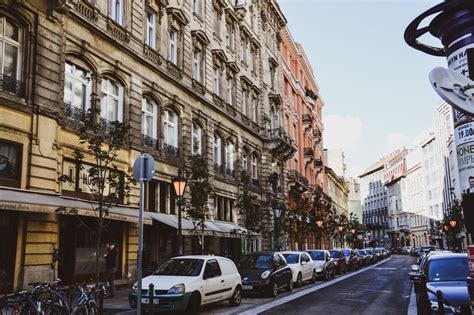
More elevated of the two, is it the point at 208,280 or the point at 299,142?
the point at 299,142

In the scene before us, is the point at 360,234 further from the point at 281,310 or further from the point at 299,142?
the point at 281,310

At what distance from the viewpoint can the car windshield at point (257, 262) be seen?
1930cm

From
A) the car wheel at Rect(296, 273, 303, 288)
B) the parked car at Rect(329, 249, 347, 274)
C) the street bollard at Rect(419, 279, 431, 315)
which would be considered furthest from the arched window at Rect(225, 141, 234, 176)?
the street bollard at Rect(419, 279, 431, 315)

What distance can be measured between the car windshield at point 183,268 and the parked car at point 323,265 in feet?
44.0

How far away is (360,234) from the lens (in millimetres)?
101375

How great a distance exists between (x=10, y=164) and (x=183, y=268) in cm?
612

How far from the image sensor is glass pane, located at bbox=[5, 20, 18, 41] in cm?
1566

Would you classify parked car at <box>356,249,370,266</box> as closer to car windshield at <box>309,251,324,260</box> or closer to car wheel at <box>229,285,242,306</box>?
car windshield at <box>309,251,324,260</box>

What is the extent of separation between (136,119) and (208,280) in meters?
10.2

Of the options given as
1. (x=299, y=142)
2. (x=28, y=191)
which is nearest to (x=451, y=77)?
(x=28, y=191)

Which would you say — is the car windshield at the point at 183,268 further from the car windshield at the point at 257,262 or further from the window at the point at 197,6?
the window at the point at 197,6

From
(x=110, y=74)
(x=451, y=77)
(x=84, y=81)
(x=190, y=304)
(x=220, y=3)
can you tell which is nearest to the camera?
(x=451, y=77)

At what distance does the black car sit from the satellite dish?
1413 centimetres

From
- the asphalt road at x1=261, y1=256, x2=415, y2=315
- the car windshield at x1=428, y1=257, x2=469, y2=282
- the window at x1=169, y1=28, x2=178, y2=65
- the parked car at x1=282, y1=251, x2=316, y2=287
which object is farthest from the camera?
the window at x1=169, y1=28, x2=178, y2=65
